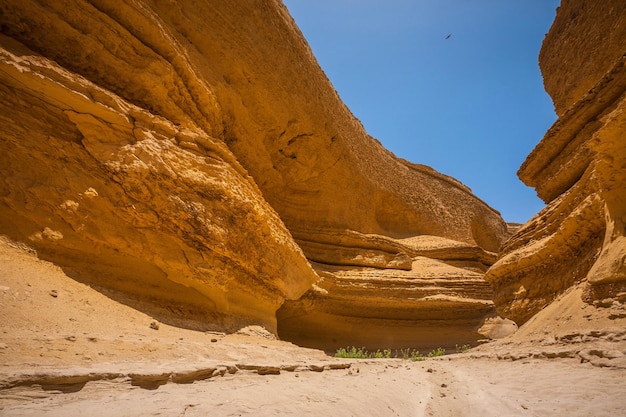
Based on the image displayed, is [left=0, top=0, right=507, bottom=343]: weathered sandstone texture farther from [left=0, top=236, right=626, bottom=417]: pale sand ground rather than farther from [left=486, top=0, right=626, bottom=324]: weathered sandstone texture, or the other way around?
[left=486, top=0, right=626, bottom=324]: weathered sandstone texture

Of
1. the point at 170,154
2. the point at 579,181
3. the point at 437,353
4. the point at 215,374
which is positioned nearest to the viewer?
the point at 215,374

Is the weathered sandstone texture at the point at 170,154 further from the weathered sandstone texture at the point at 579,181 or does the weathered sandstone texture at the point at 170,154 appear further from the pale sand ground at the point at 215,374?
the weathered sandstone texture at the point at 579,181

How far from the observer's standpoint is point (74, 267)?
15.1 ft

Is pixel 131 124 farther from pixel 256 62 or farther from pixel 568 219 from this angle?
pixel 568 219

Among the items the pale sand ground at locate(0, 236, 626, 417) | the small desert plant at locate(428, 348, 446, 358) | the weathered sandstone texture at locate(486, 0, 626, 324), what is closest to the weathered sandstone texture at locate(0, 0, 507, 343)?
the pale sand ground at locate(0, 236, 626, 417)

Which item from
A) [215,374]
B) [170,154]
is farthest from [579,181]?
[170,154]

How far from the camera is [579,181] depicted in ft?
21.5

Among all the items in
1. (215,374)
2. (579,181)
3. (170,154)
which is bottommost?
(215,374)

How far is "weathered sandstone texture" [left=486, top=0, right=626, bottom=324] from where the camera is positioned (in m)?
4.98

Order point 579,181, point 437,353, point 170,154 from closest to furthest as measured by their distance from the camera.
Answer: point 170,154, point 579,181, point 437,353

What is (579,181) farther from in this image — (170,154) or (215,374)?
(170,154)

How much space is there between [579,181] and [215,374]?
726cm

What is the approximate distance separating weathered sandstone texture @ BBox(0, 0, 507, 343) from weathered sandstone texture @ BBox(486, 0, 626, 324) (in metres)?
4.97

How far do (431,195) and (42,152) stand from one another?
1889cm
